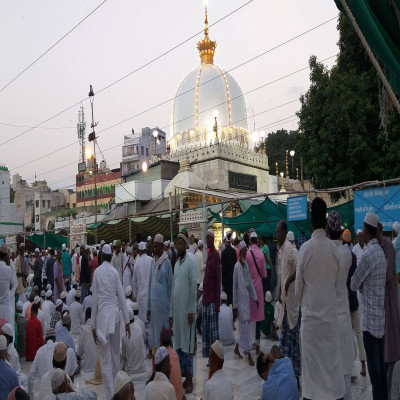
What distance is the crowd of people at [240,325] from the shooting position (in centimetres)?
332

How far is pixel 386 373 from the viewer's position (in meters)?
4.13

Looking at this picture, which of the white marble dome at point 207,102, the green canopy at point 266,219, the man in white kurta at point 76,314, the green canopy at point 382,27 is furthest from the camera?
the white marble dome at point 207,102

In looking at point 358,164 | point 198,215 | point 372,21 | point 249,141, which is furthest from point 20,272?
point 249,141

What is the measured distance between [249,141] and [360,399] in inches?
997

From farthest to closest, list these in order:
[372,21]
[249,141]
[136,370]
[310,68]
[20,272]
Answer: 1. [249,141]
2. [310,68]
3. [20,272]
4. [136,370]
5. [372,21]

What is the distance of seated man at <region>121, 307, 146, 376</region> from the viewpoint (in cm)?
581

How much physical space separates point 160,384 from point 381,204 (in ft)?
23.0

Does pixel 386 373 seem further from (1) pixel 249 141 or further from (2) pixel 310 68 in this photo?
(1) pixel 249 141

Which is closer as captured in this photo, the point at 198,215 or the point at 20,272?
the point at 20,272

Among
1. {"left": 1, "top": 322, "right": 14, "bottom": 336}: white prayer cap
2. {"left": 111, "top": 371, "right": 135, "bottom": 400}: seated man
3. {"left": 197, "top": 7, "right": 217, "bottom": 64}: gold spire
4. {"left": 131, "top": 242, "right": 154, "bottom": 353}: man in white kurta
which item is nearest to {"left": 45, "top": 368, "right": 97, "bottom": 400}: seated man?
{"left": 111, "top": 371, "right": 135, "bottom": 400}: seated man

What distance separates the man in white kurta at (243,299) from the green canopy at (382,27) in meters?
4.23

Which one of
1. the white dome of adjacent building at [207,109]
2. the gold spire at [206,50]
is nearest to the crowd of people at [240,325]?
A: the white dome of adjacent building at [207,109]

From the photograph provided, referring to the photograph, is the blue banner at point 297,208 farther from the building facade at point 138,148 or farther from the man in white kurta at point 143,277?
the building facade at point 138,148

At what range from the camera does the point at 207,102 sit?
29.3 m
